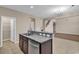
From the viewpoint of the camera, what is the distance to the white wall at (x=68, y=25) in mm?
1010

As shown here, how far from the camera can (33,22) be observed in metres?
1.28

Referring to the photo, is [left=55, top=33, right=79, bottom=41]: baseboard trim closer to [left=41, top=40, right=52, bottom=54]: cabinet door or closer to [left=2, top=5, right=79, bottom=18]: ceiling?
[left=41, top=40, right=52, bottom=54]: cabinet door

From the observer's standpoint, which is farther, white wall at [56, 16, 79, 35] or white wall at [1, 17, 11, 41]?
white wall at [1, 17, 11, 41]

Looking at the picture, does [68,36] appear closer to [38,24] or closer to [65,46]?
[65,46]

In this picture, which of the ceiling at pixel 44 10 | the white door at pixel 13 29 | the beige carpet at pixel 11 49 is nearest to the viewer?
the ceiling at pixel 44 10

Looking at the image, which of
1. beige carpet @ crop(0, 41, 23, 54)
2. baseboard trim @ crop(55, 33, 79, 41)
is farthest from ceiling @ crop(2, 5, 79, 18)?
beige carpet @ crop(0, 41, 23, 54)

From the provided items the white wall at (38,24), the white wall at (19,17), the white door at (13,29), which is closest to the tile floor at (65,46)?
the white wall at (38,24)

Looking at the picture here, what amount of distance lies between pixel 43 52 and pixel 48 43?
160 millimetres

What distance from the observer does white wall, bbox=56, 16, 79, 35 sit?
3.31 feet

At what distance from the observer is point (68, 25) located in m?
1.07

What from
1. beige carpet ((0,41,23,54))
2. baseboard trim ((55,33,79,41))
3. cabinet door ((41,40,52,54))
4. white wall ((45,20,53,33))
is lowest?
beige carpet ((0,41,23,54))

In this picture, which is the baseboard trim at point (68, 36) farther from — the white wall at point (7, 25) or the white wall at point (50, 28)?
the white wall at point (7, 25)

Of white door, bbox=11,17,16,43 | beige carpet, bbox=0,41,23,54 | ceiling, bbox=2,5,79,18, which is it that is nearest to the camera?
ceiling, bbox=2,5,79,18
